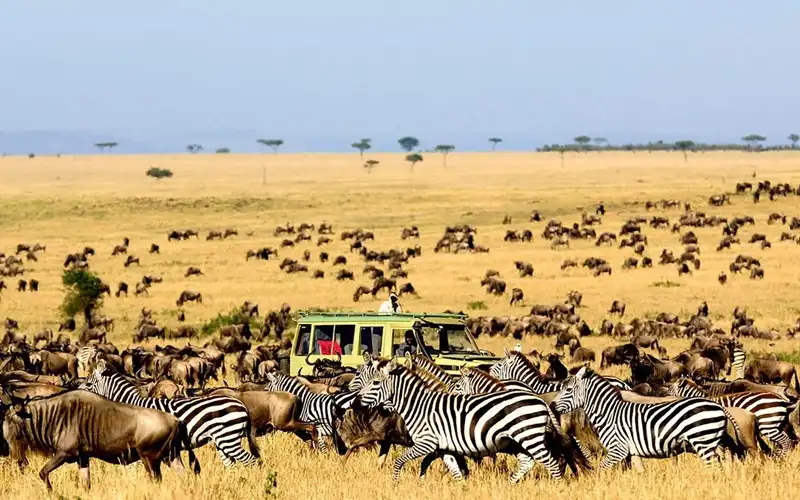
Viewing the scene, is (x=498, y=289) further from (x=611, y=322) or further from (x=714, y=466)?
(x=714, y=466)

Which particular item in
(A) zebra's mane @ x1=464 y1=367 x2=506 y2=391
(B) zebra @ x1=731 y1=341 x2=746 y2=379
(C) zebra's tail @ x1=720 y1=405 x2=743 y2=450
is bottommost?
(B) zebra @ x1=731 y1=341 x2=746 y2=379

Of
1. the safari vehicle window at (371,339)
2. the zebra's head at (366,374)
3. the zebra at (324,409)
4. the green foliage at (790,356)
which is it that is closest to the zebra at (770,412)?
the zebra's head at (366,374)

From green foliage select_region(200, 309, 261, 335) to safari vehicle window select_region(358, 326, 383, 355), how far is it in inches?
722

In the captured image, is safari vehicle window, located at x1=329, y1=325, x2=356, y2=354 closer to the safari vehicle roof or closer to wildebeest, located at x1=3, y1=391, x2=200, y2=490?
the safari vehicle roof

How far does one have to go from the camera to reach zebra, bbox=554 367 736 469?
1301 centimetres

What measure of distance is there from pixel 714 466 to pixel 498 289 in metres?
31.2

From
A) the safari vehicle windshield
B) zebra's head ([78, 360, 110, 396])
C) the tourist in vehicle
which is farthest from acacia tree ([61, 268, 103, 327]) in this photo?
zebra's head ([78, 360, 110, 396])

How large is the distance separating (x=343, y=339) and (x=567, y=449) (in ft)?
24.6

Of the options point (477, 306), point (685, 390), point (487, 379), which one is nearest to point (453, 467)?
point (487, 379)

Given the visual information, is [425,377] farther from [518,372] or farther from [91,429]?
[91,429]

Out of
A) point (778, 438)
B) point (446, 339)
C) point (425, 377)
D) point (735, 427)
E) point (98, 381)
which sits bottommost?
point (778, 438)

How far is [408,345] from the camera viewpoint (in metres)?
18.8

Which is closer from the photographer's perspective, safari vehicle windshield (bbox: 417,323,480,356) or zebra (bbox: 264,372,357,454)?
zebra (bbox: 264,372,357,454)

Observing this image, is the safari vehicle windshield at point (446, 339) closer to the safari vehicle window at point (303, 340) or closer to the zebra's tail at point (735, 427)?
the safari vehicle window at point (303, 340)
